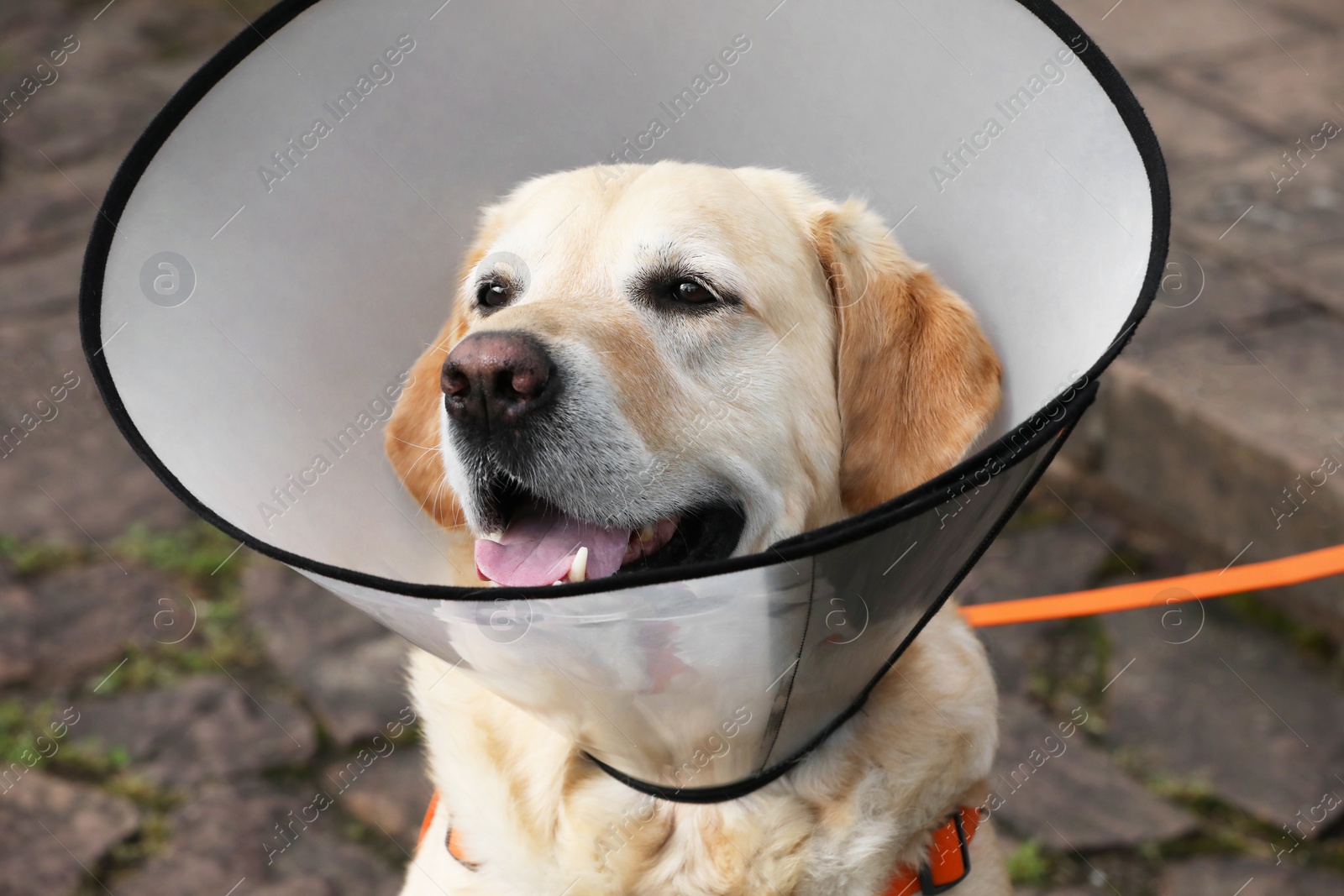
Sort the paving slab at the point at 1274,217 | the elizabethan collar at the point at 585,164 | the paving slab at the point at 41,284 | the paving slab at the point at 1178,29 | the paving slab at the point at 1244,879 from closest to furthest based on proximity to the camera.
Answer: the elizabethan collar at the point at 585,164, the paving slab at the point at 1244,879, the paving slab at the point at 1274,217, the paving slab at the point at 41,284, the paving slab at the point at 1178,29

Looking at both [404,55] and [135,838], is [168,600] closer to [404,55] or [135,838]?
[135,838]

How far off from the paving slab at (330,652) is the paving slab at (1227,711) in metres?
2.35

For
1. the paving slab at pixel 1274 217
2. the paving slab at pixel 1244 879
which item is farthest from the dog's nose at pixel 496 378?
the paving slab at pixel 1274 217

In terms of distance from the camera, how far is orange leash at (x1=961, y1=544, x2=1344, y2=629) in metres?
2.21

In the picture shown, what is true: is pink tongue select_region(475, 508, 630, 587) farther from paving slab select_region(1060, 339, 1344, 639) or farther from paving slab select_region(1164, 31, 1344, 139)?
paving slab select_region(1164, 31, 1344, 139)

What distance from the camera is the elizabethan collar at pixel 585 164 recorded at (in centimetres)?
147

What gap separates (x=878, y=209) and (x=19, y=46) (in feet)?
25.3

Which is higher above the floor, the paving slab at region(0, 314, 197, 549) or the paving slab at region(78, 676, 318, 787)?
the paving slab at region(0, 314, 197, 549)

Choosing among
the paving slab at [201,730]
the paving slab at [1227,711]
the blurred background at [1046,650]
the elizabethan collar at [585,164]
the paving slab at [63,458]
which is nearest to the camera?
the elizabethan collar at [585,164]

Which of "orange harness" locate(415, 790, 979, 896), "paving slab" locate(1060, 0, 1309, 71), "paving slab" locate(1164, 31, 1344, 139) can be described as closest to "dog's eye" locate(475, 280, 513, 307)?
"orange harness" locate(415, 790, 979, 896)

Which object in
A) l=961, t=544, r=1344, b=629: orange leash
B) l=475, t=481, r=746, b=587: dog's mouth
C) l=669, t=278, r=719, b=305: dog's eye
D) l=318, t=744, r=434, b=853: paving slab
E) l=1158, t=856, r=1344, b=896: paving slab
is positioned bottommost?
l=1158, t=856, r=1344, b=896: paving slab

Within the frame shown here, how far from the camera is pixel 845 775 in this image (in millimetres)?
1957

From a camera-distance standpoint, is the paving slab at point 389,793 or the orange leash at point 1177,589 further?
the paving slab at point 389,793

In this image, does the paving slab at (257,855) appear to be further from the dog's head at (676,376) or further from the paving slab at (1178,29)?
the paving slab at (1178,29)
